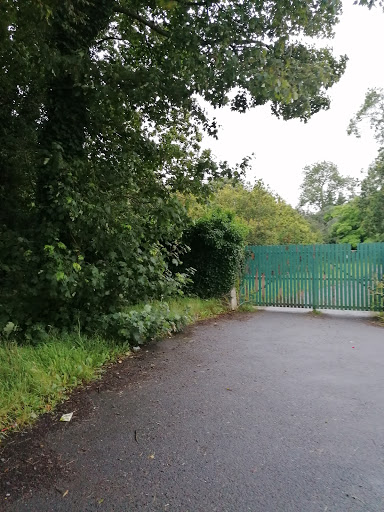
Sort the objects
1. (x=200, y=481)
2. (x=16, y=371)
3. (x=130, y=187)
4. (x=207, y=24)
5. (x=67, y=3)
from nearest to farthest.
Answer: (x=200, y=481) → (x=16, y=371) → (x=67, y=3) → (x=207, y=24) → (x=130, y=187)

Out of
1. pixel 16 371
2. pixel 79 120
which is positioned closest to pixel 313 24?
pixel 79 120

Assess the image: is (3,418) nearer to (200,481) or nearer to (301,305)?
(200,481)

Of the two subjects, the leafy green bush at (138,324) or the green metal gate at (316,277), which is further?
the green metal gate at (316,277)


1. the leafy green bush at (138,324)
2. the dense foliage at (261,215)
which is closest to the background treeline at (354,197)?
the dense foliage at (261,215)

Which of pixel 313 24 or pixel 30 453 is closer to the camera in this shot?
pixel 30 453

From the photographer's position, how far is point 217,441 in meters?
2.76

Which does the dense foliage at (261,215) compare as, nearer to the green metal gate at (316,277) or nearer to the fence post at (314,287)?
the green metal gate at (316,277)

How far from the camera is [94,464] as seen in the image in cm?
245

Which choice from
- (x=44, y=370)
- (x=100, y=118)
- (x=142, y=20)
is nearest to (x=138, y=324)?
(x=44, y=370)

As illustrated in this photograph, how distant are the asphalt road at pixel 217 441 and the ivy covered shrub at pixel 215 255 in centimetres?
440

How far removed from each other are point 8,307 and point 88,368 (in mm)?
1551

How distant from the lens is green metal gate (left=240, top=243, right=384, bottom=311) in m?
8.43

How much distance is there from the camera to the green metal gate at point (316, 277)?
27.7 ft

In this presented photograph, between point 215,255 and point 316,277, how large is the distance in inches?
110
